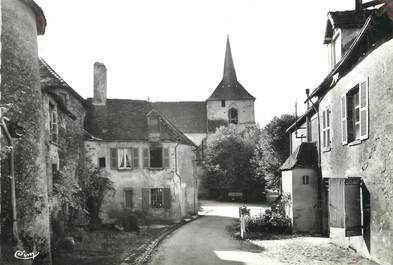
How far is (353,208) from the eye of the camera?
1198 cm

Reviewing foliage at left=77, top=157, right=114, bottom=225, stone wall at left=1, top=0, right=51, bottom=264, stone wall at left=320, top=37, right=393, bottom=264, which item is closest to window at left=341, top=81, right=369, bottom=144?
stone wall at left=320, top=37, right=393, bottom=264

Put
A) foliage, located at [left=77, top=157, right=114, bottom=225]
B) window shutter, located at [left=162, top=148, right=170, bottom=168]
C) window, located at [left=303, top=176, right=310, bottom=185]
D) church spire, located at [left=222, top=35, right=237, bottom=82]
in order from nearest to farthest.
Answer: window, located at [left=303, top=176, right=310, bottom=185], foliage, located at [left=77, top=157, right=114, bottom=225], window shutter, located at [left=162, top=148, right=170, bottom=168], church spire, located at [left=222, top=35, right=237, bottom=82]

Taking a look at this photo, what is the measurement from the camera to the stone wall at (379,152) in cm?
1010

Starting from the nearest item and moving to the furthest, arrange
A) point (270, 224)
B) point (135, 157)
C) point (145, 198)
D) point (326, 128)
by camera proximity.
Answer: point (326, 128) < point (270, 224) < point (145, 198) < point (135, 157)

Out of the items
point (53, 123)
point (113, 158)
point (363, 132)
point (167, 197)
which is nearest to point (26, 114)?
point (53, 123)

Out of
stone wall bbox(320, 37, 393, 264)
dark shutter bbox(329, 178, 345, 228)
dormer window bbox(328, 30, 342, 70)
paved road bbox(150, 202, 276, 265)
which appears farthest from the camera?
dormer window bbox(328, 30, 342, 70)

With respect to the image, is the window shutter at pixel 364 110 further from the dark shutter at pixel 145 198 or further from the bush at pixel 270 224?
the dark shutter at pixel 145 198

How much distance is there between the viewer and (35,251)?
10.3 metres

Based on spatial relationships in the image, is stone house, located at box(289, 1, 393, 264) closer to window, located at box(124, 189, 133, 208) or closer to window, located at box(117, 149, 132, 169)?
window, located at box(124, 189, 133, 208)


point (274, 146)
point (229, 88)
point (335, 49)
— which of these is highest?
point (229, 88)

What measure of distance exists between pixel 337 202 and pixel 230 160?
3084 centimetres

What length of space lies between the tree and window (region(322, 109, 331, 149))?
18.5 meters

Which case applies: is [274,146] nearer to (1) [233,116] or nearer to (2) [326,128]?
(1) [233,116]

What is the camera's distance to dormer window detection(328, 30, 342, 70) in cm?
1585
